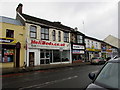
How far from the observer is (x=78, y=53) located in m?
26.4

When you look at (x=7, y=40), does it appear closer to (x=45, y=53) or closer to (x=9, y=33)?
(x=9, y=33)

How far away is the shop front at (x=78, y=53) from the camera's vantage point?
25.2 metres

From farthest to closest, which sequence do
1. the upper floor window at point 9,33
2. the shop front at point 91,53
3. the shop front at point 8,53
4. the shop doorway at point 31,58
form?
the shop front at point 91,53
the shop doorway at point 31,58
the upper floor window at point 9,33
the shop front at point 8,53

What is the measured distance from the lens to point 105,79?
2.70m

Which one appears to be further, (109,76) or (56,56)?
(56,56)

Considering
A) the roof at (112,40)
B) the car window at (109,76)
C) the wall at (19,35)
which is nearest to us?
the car window at (109,76)

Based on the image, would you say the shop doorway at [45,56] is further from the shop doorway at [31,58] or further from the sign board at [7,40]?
the sign board at [7,40]

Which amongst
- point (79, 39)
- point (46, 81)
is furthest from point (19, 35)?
point (79, 39)

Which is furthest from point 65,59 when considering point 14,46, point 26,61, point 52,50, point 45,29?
point 14,46

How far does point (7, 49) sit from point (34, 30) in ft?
17.5

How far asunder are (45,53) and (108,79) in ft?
58.7

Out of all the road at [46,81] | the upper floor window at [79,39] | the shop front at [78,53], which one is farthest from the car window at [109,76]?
the upper floor window at [79,39]

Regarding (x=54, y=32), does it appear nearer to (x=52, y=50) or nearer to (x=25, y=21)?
(x=52, y=50)

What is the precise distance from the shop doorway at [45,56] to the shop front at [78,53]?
6.55m
